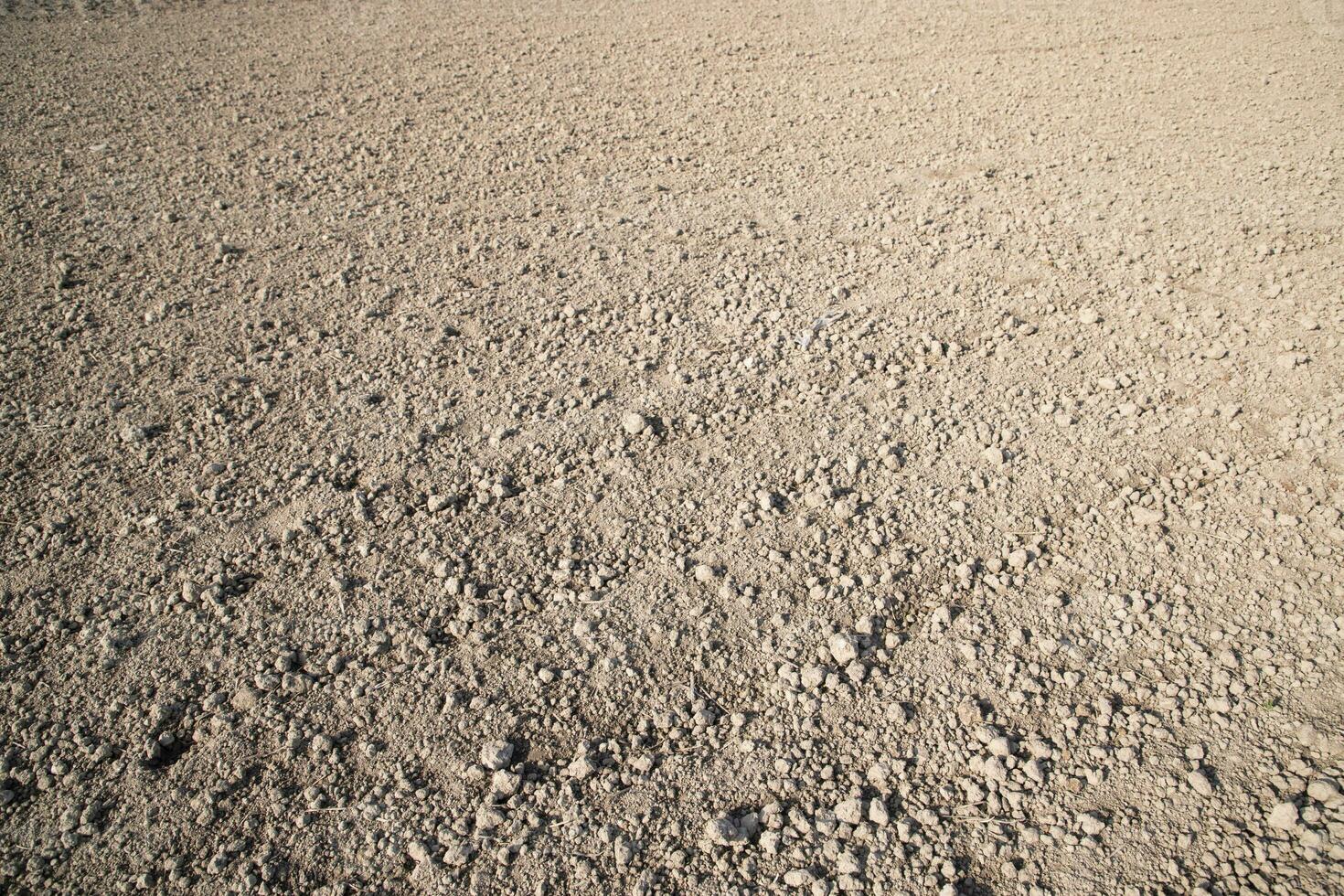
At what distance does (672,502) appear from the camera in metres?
3.49

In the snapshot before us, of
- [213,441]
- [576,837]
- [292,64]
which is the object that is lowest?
[576,837]

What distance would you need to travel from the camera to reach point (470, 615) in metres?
3.04

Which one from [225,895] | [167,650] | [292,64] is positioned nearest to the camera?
[225,895]

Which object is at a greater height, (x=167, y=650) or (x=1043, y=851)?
(x=167, y=650)

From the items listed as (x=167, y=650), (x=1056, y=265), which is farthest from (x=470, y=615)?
(x=1056, y=265)

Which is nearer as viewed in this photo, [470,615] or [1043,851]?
[1043,851]

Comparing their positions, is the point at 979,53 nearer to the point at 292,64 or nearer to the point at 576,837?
the point at 292,64

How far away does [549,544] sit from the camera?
3.32 metres

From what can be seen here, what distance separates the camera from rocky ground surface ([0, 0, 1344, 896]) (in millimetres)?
2494

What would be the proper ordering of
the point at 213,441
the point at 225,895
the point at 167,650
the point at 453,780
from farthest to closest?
1. the point at 213,441
2. the point at 167,650
3. the point at 453,780
4. the point at 225,895

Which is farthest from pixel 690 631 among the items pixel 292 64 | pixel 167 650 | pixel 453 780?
pixel 292 64

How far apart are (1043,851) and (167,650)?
2.96 meters

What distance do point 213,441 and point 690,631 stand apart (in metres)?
2.41

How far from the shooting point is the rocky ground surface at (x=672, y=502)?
2494mm
